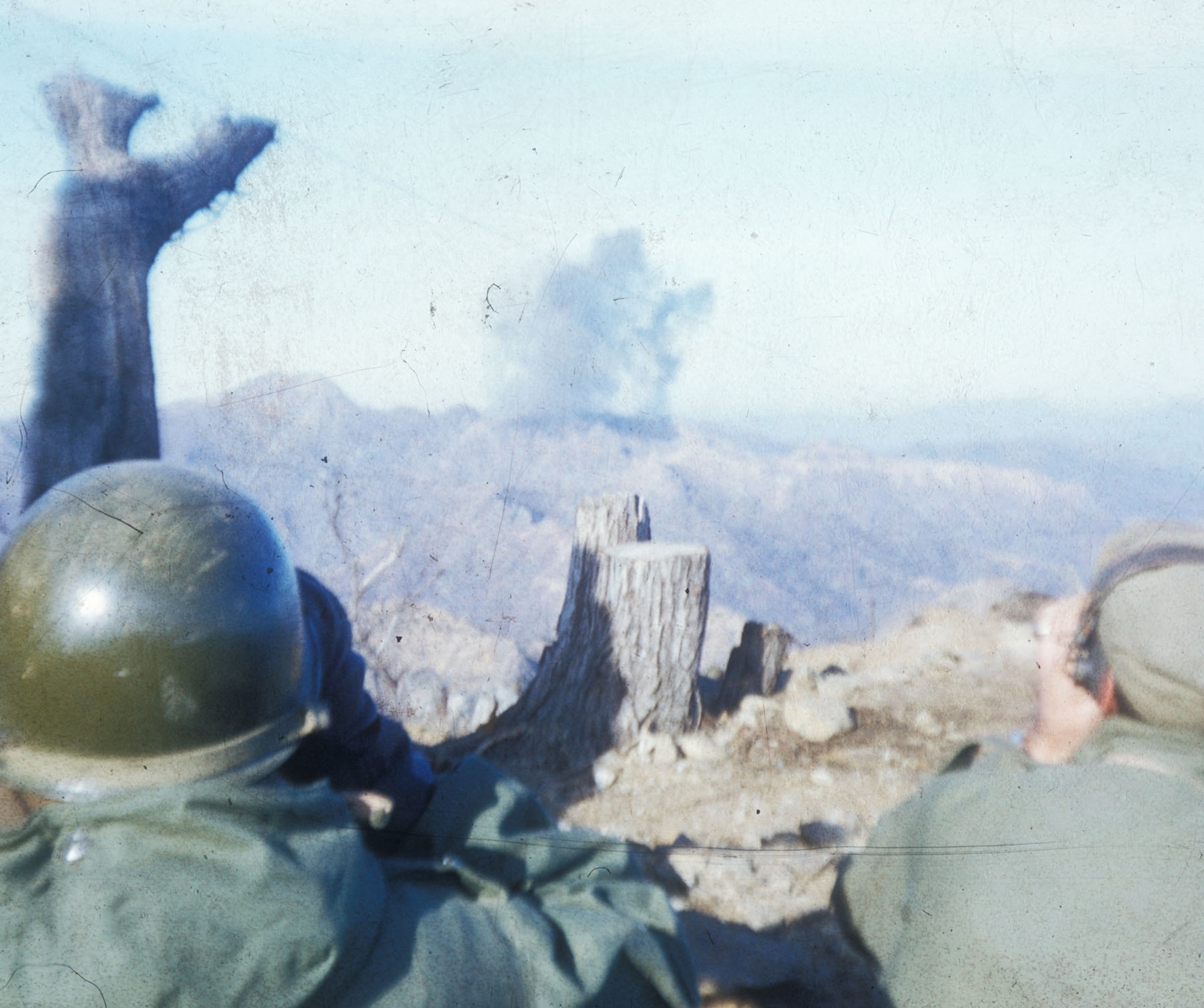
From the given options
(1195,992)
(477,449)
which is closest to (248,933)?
(477,449)

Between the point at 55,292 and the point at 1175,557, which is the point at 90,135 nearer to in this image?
the point at 55,292

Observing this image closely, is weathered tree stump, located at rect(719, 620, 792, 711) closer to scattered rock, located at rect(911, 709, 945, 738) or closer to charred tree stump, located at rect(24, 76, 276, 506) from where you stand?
scattered rock, located at rect(911, 709, 945, 738)

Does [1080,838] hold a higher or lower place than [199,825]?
lower

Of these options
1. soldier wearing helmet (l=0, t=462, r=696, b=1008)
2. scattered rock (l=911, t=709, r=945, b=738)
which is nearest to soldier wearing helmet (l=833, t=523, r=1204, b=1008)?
soldier wearing helmet (l=0, t=462, r=696, b=1008)

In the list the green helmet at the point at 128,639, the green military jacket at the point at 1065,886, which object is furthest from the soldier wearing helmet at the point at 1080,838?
the green helmet at the point at 128,639

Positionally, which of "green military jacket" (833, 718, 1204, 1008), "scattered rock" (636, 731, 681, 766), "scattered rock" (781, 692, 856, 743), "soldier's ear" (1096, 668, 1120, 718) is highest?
"soldier's ear" (1096, 668, 1120, 718)

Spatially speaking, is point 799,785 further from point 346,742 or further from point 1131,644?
point 346,742

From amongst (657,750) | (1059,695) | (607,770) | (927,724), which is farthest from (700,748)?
(1059,695)
